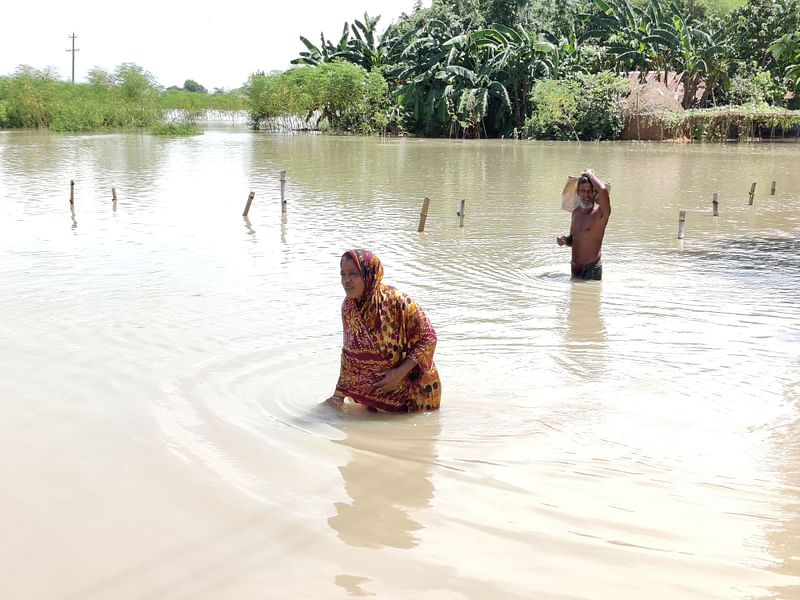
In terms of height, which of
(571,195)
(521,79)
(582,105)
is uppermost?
(521,79)

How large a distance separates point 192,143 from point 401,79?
584 inches

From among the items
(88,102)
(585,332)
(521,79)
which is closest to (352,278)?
(585,332)

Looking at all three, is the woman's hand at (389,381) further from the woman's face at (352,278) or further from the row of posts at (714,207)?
the row of posts at (714,207)

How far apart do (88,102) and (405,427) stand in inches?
2212

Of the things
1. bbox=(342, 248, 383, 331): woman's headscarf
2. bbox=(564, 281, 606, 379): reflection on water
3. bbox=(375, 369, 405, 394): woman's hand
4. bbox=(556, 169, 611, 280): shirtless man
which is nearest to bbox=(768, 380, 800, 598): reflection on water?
bbox=(564, 281, 606, 379): reflection on water

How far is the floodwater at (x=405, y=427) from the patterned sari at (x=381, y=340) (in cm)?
18

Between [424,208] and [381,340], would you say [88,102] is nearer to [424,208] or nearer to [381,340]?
[424,208]

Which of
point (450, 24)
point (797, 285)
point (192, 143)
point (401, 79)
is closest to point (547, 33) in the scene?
point (450, 24)

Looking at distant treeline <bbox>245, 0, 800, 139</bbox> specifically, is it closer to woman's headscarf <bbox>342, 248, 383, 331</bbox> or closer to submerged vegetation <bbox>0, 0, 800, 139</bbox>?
submerged vegetation <bbox>0, 0, 800, 139</bbox>

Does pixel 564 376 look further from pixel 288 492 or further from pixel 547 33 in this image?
pixel 547 33

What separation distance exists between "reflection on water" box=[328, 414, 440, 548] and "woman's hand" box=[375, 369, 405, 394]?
0.25 meters

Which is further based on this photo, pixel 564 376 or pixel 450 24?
pixel 450 24

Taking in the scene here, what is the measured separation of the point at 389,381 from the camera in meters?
5.03

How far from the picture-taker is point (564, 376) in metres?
6.52
